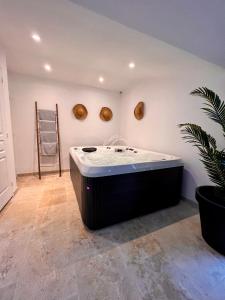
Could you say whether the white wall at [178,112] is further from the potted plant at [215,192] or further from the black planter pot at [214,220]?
the black planter pot at [214,220]

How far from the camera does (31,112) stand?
3365mm

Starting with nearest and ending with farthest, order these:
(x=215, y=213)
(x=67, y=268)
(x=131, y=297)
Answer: (x=131, y=297) → (x=67, y=268) → (x=215, y=213)

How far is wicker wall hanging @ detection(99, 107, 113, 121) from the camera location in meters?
4.07

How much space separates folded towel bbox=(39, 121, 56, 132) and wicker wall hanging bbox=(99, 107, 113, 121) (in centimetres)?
128

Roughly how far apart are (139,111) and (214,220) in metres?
2.52

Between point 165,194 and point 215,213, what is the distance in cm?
78

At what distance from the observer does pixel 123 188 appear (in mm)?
1778

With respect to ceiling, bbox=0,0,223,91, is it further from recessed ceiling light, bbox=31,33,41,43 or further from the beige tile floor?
the beige tile floor

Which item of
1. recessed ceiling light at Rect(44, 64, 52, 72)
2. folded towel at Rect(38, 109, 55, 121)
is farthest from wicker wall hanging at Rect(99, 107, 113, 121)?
recessed ceiling light at Rect(44, 64, 52, 72)

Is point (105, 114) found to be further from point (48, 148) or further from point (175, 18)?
point (175, 18)

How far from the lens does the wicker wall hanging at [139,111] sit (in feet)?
10.8

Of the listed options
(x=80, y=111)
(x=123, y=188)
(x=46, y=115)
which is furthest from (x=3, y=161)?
(x=80, y=111)

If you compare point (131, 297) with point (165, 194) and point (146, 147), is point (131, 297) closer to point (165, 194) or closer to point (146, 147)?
point (165, 194)

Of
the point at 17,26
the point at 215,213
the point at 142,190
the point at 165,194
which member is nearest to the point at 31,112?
the point at 17,26
